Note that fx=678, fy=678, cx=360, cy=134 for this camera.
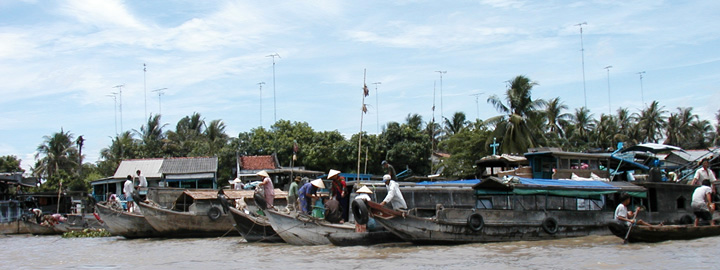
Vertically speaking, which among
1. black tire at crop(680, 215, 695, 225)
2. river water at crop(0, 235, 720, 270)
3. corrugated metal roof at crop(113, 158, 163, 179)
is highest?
corrugated metal roof at crop(113, 158, 163, 179)

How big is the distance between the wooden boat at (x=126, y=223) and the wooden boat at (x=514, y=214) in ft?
28.3

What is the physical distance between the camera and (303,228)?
1395 centimetres

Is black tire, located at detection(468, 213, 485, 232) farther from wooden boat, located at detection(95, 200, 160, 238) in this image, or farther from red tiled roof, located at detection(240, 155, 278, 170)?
red tiled roof, located at detection(240, 155, 278, 170)

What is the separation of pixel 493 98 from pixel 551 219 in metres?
17.7

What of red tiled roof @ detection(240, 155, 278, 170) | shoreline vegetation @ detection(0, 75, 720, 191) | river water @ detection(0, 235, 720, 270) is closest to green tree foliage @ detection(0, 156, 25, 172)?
shoreline vegetation @ detection(0, 75, 720, 191)

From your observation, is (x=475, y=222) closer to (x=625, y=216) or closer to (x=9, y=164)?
(x=625, y=216)

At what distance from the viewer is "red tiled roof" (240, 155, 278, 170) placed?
35406 millimetres

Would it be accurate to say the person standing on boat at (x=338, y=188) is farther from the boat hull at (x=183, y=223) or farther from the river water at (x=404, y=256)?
the boat hull at (x=183, y=223)

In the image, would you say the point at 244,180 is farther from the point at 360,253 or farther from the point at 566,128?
the point at 566,128

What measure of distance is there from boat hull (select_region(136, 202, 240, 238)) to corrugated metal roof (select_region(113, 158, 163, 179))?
14654 mm

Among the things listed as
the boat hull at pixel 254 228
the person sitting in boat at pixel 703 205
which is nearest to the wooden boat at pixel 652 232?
the person sitting in boat at pixel 703 205

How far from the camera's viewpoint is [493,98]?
31641mm

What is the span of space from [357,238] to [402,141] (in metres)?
23.8

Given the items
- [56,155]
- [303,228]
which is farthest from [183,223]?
[56,155]
